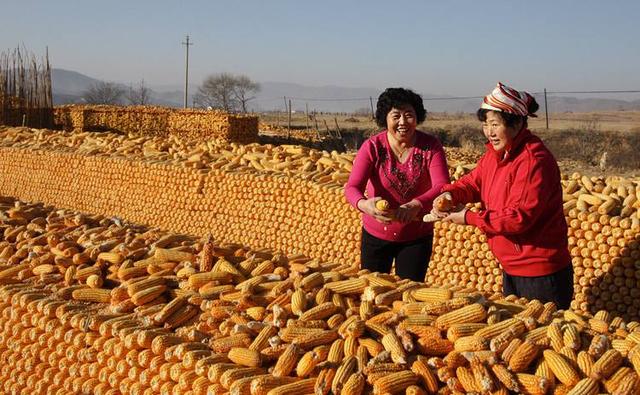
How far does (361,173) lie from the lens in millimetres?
4418

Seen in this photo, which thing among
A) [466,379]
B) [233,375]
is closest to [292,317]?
[233,375]

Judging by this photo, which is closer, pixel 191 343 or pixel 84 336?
pixel 191 343

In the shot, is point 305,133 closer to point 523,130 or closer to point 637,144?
point 637,144

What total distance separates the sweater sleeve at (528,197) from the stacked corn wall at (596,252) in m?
2.42

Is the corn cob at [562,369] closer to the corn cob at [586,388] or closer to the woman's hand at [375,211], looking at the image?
the corn cob at [586,388]

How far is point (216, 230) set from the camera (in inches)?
350

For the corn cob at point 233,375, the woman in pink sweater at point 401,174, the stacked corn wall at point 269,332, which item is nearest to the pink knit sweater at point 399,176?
the woman in pink sweater at point 401,174

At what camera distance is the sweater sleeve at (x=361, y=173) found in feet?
14.3

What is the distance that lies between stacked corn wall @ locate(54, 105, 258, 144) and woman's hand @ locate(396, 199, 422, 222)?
1942 cm

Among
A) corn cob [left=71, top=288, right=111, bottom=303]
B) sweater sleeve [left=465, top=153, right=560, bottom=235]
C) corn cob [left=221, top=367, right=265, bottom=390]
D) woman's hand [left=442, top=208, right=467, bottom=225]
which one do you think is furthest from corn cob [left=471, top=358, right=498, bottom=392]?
corn cob [left=71, top=288, right=111, bottom=303]

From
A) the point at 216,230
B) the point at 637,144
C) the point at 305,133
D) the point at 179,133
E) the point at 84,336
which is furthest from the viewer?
the point at 305,133

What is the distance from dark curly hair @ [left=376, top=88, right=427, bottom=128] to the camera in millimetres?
4344

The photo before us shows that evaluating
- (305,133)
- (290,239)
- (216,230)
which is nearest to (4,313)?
(290,239)

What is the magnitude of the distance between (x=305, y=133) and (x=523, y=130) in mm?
26175
